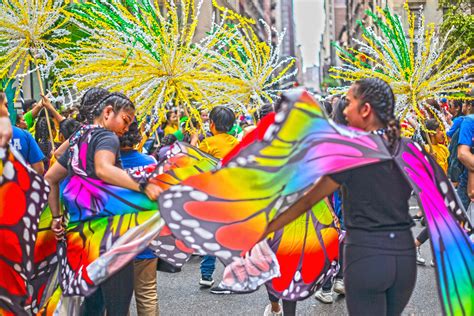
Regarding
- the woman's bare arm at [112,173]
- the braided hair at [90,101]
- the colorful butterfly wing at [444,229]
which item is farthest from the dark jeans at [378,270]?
the braided hair at [90,101]

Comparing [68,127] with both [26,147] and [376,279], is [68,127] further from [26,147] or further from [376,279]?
[376,279]

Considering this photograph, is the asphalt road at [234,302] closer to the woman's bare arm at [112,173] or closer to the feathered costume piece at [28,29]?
the feathered costume piece at [28,29]

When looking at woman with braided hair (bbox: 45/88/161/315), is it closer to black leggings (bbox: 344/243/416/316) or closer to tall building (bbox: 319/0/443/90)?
black leggings (bbox: 344/243/416/316)

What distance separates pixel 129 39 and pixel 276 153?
3.85 metres

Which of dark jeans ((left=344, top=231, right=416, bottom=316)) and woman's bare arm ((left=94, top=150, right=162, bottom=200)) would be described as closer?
dark jeans ((left=344, top=231, right=416, bottom=316))

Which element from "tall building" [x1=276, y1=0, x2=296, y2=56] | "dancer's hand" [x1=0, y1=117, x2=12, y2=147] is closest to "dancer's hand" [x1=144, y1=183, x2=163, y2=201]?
"dancer's hand" [x1=0, y1=117, x2=12, y2=147]

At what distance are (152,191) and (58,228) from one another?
0.82m

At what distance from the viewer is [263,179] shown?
3.67 metres

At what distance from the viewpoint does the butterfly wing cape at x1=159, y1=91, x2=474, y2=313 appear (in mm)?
3652

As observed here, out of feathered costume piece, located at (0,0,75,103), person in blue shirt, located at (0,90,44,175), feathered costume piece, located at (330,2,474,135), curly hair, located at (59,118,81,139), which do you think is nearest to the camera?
person in blue shirt, located at (0,90,44,175)

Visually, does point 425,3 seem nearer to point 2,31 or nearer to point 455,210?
point 2,31

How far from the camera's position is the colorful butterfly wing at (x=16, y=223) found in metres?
4.25

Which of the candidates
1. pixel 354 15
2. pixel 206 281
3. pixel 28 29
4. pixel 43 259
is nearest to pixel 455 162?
pixel 206 281

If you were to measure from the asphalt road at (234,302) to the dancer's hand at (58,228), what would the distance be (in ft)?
7.95
